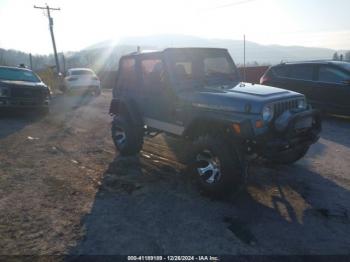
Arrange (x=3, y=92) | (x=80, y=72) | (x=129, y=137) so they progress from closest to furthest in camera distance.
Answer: (x=129, y=137)
(x=3, y=92)
(x=80, y=72)

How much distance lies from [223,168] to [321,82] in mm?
6990

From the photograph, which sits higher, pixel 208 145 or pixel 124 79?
pixel 124 79

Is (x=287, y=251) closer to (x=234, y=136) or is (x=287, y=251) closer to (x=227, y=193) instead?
(x=227, y=193)

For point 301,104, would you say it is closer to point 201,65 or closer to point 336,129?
point 201,65

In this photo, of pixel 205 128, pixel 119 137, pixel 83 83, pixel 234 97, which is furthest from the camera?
pixel 83 83

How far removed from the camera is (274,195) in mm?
4891

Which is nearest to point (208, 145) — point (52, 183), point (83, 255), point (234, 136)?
point (234, 136)

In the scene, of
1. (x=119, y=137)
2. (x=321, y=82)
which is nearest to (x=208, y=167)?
(x=119, y=137)

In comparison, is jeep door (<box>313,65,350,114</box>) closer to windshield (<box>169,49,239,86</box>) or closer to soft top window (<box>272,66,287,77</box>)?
soft top window (<box>272,66,287,77</box>)

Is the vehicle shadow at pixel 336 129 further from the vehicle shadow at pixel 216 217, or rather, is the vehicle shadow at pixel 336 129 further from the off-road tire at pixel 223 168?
the off-road tire at pixel 223 168

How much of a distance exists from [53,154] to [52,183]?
185cm

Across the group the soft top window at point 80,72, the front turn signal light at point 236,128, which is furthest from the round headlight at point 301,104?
the soft top window at point 80,72

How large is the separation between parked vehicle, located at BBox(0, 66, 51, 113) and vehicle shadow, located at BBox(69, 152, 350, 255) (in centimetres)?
704

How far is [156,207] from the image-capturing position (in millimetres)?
4508
